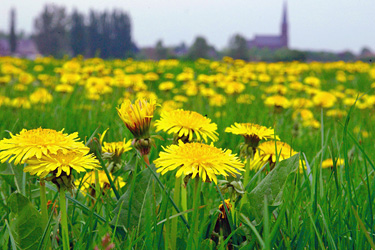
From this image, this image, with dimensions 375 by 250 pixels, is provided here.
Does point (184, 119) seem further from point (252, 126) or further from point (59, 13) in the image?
point (59, 13)

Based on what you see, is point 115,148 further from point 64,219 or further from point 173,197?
point 64,219

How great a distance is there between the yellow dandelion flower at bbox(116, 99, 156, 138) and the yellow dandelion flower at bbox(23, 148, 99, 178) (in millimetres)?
177

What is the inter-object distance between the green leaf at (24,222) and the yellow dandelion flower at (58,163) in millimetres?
91

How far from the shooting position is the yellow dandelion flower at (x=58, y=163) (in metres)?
0.60

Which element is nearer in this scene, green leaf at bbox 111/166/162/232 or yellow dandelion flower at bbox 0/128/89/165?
yellow dandelion flower at bbox 0/128/89/165

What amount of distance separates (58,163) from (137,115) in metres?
0.24

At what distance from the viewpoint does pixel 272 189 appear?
79cm

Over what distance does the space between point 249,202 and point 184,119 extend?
0.75ft

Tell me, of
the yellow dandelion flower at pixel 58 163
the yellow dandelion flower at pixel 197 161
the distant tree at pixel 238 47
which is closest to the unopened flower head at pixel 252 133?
the yellow dandelion flower at pixel 197 161

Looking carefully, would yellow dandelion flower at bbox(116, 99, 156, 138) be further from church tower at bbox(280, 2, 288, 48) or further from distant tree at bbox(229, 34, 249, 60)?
church tower at bbox(280, 2, 288, 48)

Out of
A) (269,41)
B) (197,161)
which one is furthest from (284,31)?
(197,161)

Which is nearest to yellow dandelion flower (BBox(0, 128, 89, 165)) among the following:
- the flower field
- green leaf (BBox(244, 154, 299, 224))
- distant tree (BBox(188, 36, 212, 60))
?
the flower field

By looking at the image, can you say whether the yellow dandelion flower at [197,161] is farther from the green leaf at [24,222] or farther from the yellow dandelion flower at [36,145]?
the green leaf at [24,222]

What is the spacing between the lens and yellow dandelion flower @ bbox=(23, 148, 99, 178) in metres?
0.60
